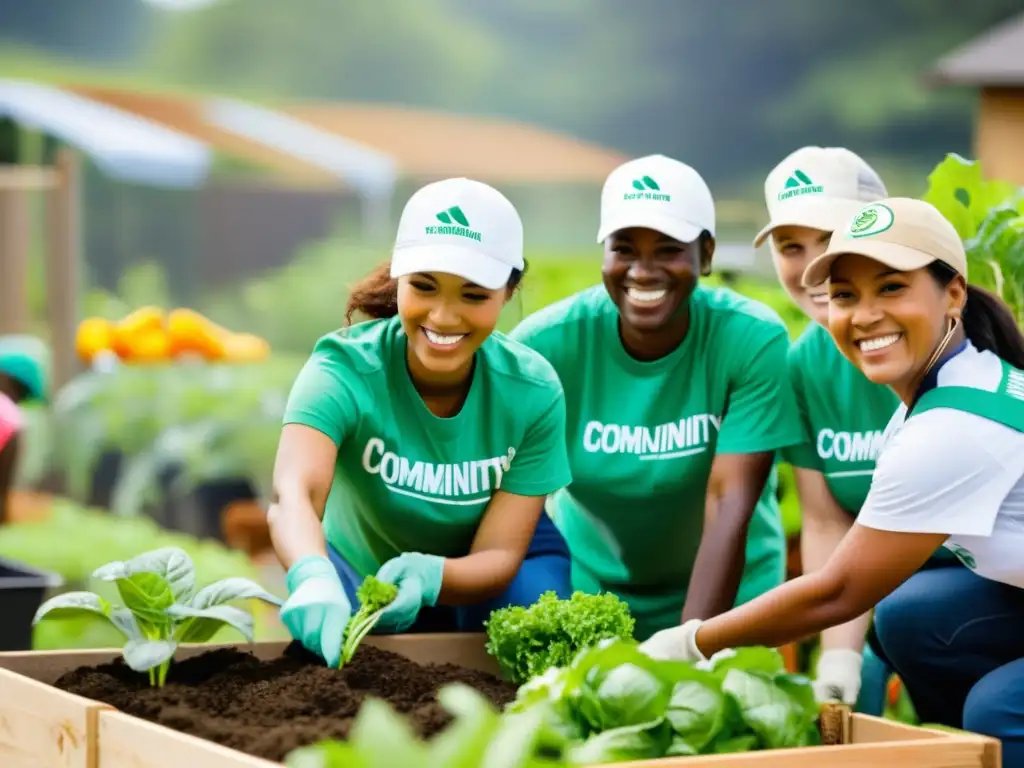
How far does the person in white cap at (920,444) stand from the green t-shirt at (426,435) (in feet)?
1.92

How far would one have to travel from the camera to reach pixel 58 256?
6.29 meters

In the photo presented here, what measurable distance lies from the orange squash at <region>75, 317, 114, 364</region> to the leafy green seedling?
4.83 m

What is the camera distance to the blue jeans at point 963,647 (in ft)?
7.67

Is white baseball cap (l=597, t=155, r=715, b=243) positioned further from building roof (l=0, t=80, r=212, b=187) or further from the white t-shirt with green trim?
building roof (l=0, t=80, r=212, b=187)

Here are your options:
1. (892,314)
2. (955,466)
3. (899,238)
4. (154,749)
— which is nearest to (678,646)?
(955,466)

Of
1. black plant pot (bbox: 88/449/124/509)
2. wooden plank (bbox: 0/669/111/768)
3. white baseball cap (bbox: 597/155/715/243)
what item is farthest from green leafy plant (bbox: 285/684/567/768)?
black plant pot (bbox: 88/449/124/509)

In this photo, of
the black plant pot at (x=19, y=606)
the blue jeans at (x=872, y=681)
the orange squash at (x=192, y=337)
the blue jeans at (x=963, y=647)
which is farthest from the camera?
the orange squash at (x=192, y=337)

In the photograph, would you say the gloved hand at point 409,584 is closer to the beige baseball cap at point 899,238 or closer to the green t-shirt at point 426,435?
the green t-shirt at point 426,435

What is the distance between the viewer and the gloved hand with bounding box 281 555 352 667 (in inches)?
89.8

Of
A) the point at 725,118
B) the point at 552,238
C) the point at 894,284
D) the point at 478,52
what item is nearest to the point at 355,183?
the point at 552,238

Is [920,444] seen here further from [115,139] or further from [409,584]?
[115,139]

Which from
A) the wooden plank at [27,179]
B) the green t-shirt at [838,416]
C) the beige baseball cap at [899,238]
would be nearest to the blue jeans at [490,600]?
the green t-shirt at [838,416]

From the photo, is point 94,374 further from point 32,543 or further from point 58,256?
point 32,543

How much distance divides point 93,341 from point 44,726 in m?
5.06
